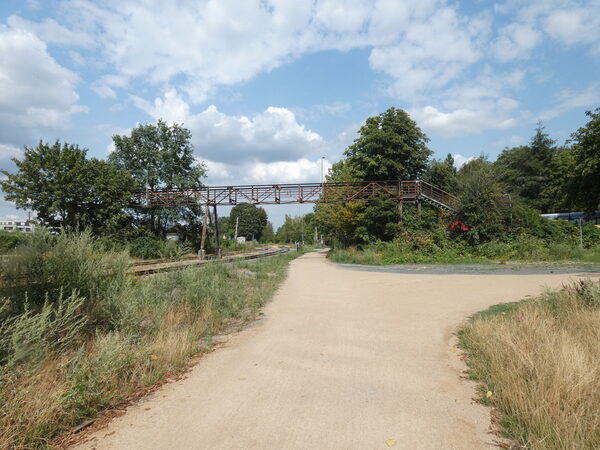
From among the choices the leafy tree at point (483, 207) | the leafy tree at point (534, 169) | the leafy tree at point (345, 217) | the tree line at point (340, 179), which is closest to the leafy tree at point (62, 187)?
the tree line at point (340, 179)

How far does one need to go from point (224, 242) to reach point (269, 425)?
5198 centimetres

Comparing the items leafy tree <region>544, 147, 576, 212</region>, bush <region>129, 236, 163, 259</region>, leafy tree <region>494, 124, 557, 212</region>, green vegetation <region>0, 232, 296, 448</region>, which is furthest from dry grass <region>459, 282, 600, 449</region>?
leafy tree <region>494, 124, 557, 212</region>

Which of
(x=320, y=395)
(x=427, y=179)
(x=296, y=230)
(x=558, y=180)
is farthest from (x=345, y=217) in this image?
(x=296, y=230)

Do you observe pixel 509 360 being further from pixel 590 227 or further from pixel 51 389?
pixel 590 227

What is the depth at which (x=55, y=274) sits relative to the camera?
546 cm

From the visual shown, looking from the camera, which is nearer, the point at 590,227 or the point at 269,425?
the point at 269,425

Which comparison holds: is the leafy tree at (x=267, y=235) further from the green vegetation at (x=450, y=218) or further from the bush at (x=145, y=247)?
the bush at (x=145, y=247)

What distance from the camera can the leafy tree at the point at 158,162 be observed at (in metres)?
34.5

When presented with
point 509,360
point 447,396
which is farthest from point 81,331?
point 509,360

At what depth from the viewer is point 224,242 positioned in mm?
53812

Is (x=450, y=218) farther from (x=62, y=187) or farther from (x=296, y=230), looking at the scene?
(x=296, y=230)

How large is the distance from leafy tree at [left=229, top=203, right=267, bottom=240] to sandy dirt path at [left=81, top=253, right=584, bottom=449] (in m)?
98.0

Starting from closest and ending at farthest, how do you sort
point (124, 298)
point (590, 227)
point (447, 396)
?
point (447, 396) < point (124, 298) < point (590, 227)

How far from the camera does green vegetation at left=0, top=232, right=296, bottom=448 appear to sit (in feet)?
10.4
